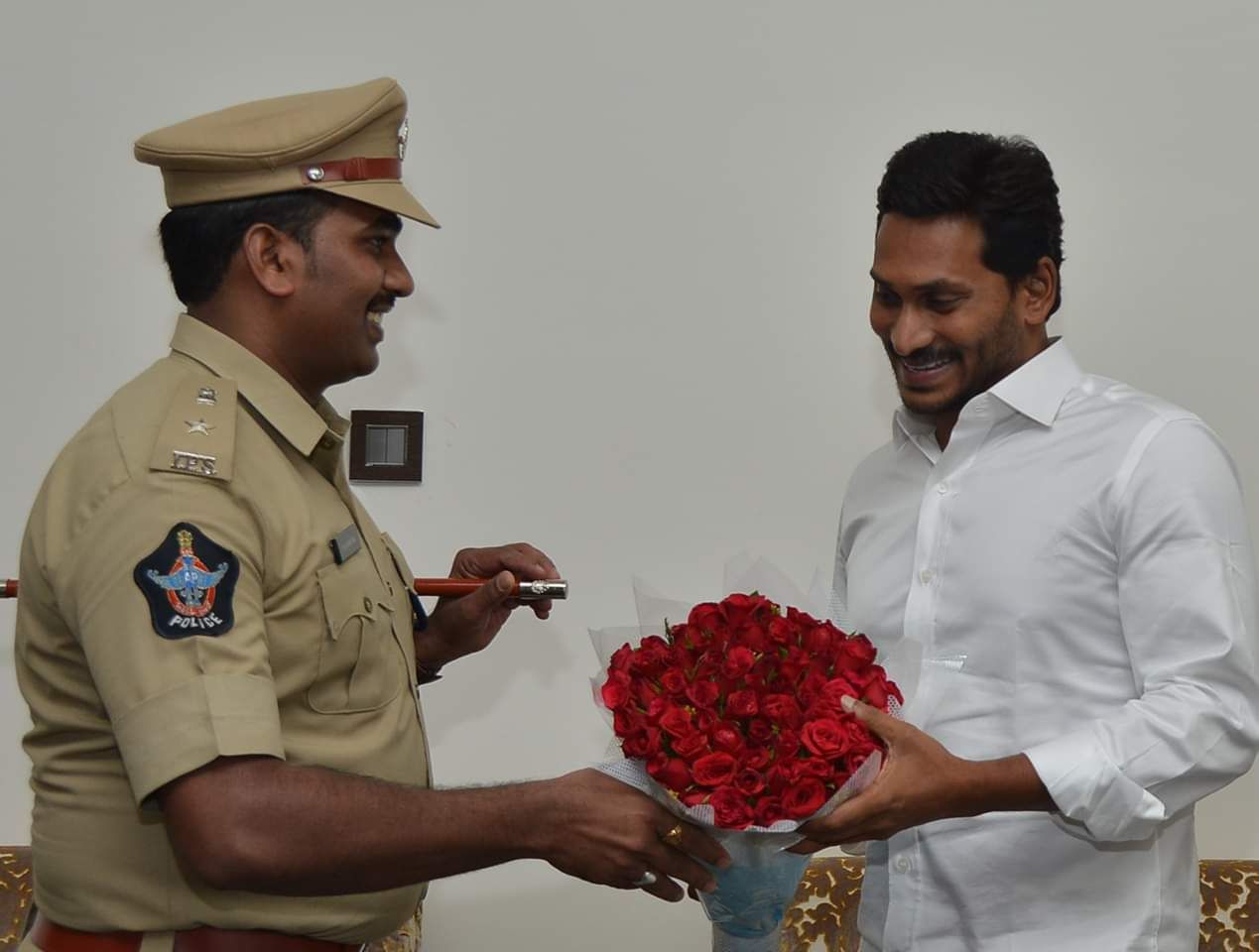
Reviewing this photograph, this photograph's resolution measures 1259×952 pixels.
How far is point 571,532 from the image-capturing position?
286cm

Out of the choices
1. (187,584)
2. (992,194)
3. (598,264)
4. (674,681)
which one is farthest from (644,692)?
(598,264)

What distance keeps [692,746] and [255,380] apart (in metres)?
0.65

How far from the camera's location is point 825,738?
143 cm

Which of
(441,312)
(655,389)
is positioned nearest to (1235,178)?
(655,389)

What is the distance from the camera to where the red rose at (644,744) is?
1.46 meters

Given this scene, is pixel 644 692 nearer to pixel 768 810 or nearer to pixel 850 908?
pixel 768 810

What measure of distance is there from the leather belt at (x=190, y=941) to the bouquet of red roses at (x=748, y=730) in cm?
41

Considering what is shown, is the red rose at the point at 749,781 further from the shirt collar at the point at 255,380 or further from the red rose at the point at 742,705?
the shirt collar at the point at 255,380

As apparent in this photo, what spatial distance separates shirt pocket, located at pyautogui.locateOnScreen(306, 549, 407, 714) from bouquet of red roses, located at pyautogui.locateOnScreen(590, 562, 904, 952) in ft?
0.89

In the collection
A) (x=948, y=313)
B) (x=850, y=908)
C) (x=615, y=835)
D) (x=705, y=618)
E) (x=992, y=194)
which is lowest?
(x=850, y=908)

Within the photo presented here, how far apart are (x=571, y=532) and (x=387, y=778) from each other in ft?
3.98

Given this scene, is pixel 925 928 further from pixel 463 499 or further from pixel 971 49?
pixel 971 49

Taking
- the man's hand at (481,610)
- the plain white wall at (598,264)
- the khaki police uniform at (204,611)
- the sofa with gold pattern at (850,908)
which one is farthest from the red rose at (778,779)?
the plain white wall at (598,264)

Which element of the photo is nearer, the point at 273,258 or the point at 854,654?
the point at 854,654
